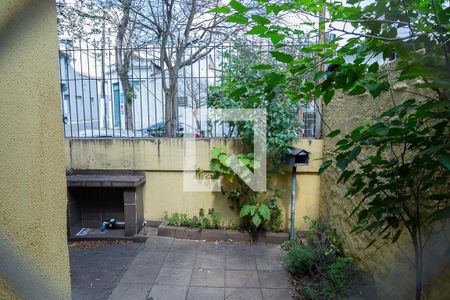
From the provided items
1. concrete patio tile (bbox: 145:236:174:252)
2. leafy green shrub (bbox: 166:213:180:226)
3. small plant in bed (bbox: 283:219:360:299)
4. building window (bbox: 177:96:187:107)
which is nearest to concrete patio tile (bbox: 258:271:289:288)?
small plant in bed (bbox: 283:219:360:299)

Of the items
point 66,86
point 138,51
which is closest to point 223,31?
point 138,51

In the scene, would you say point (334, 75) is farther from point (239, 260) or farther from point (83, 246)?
point (83, 246)

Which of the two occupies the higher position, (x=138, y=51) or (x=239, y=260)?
(x=138, y=51)

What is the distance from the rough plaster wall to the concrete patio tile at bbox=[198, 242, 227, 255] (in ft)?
4.63

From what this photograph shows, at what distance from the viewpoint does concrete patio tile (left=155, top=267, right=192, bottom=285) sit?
3.04 metres

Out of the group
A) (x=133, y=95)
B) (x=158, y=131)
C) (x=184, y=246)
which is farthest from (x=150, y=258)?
(x=133, y=95)

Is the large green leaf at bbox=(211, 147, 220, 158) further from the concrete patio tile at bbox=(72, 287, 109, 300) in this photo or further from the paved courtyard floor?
the concrete patio tile at bbox=(72, 287, 109, 300)

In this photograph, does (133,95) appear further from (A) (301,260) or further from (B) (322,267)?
(B) (322,267)

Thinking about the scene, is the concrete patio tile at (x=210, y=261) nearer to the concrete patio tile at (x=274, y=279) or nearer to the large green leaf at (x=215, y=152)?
the concrete patio tile at (x=274, y=279)

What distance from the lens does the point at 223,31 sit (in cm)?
639

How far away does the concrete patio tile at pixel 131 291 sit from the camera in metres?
2.76

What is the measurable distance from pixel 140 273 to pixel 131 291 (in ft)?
1.13

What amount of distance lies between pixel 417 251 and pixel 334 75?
3.56 feet

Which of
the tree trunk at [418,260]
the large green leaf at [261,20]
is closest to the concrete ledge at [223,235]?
the tree trunk at [418,260]
